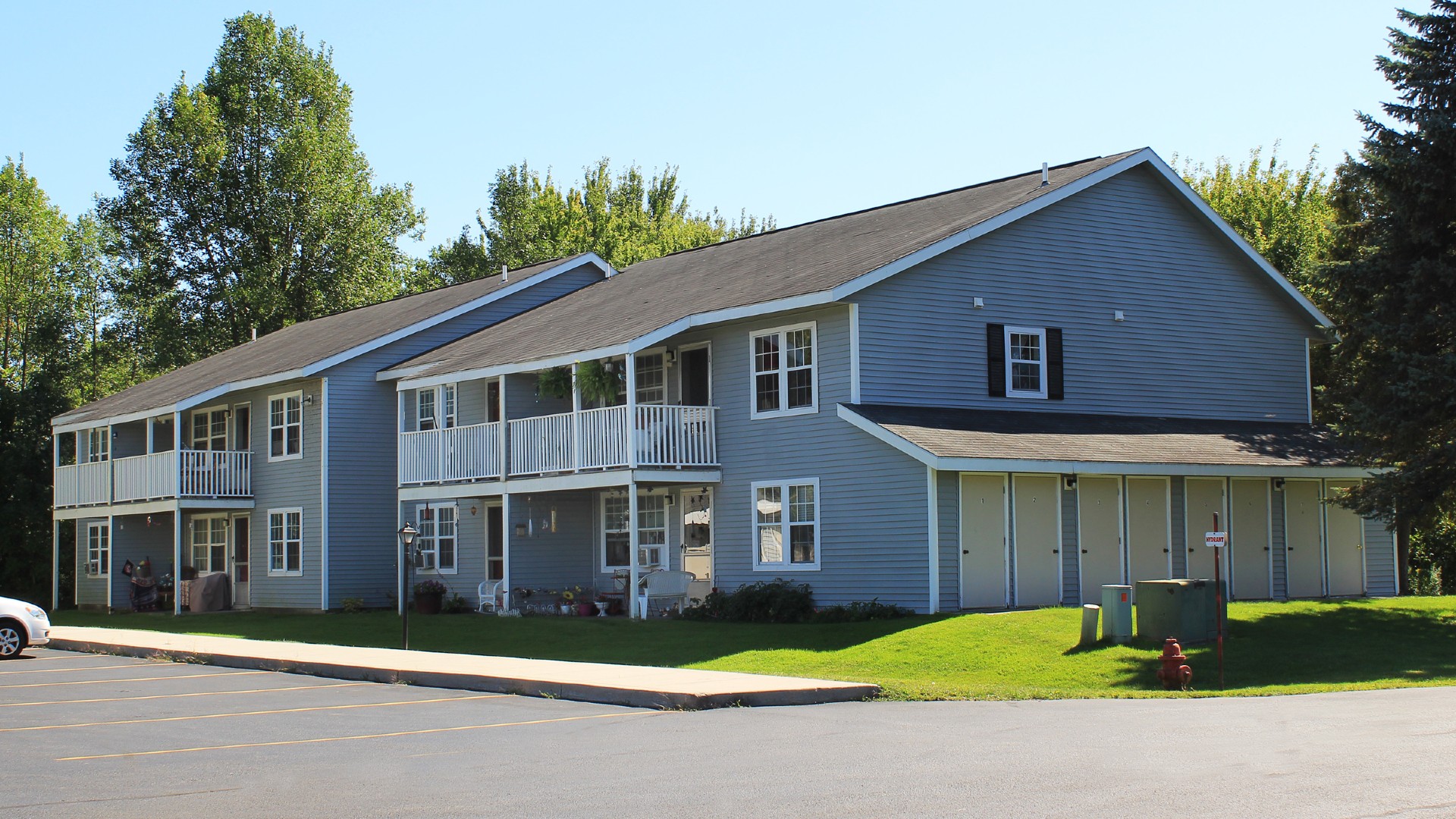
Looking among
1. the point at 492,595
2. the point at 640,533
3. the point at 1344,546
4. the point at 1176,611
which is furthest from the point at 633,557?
the point at 1344,546

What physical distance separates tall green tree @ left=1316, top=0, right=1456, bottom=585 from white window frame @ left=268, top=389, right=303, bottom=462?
22.6m

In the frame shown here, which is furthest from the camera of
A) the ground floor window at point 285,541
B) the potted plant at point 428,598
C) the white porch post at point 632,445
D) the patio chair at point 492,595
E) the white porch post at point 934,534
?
the ground floor window at point 285,541

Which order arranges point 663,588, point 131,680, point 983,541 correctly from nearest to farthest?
point 131,680 < point 983,541 < point 663,588

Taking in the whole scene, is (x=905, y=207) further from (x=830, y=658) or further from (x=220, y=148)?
(x=220, y=148)

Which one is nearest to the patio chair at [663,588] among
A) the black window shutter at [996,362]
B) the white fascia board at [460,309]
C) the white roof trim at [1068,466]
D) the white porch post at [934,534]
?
the white roof trim at [1068,466]

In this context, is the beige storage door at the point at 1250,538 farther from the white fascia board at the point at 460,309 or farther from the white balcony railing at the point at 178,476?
the white balcony railing at the point at 178,476

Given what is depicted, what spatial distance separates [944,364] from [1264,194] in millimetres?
22646

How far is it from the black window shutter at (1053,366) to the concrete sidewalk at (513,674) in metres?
11.0

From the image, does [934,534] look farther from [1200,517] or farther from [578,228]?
[578,228]

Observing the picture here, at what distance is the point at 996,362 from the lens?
26.8 metres

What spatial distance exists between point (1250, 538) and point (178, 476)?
23.9 metres

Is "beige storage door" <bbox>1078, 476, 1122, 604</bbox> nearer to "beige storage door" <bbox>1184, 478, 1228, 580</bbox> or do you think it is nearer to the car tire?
"beige storage door" <bbox>1184, 478, 1228, 580</bbox>

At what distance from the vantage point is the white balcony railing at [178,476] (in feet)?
117

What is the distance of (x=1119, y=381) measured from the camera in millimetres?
28203
